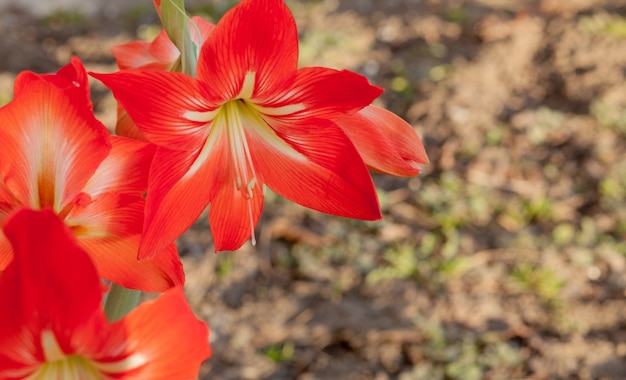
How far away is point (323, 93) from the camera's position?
0.53 metres

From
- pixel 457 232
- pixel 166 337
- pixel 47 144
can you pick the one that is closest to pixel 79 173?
pixel 47 144

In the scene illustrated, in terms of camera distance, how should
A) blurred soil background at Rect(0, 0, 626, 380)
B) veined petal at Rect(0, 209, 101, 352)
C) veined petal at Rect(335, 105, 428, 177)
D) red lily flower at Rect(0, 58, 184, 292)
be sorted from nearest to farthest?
veined petal at Rect(0, 209, 101, 352), red lily flower at Rect(0, 58, 184, 292), veined petal at Rect(335, 105, 428, 177), blurred soil background at Rect(0, 0, 626, 380)

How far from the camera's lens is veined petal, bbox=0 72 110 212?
1.48 ft

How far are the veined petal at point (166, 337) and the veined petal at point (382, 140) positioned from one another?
21cm

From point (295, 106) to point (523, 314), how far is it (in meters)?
1.66

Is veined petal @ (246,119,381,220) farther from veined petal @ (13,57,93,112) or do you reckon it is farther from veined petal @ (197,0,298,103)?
veined petal @ (13,57,93,112)

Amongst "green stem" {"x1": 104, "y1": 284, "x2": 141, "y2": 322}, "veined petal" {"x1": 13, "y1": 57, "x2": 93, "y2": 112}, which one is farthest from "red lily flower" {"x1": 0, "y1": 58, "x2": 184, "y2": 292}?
"green stem" {"x1": 104, "y1": 284, "x2": 141, "y2": 322}

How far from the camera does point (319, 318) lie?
1991mm

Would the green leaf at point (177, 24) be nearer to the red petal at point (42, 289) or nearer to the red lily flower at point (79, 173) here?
the red lily flower at point (79, 173)

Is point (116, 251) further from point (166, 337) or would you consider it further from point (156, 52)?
point (156, 52)

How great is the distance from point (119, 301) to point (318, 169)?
193 millimetres

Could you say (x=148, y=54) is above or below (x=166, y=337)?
above

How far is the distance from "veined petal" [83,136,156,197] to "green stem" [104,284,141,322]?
0.12 meters

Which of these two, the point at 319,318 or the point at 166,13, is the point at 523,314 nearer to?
the point at 319,318
